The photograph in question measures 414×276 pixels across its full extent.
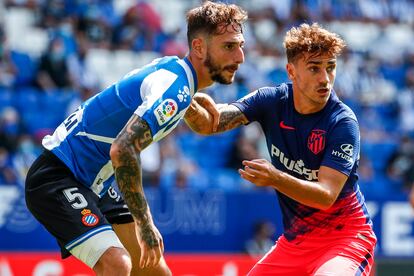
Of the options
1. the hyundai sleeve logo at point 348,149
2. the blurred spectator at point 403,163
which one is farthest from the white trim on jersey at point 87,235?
the blurred spectator at point 403,163

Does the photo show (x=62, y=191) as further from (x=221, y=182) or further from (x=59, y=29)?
(x=59, y=29)

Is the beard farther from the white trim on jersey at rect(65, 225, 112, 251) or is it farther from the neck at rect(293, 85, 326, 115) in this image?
the white trim on jersey at rect(65, 225, 112, 251)

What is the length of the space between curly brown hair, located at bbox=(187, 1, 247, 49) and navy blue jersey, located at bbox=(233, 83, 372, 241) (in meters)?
0.73

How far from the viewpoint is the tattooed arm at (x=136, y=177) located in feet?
18.5

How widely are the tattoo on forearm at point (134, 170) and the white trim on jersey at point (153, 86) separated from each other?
97 millimetres

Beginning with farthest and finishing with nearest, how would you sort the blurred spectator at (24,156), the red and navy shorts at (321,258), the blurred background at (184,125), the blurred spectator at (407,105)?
1. the blurred spectator at (407,105)
2. the blurred spectator at (24,156)
3. the blurred background at (184,125)
4. the red and navy shorts at (321,258)

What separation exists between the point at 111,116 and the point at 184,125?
29.2 feet

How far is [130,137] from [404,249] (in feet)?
29.2

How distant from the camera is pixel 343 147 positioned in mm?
6105

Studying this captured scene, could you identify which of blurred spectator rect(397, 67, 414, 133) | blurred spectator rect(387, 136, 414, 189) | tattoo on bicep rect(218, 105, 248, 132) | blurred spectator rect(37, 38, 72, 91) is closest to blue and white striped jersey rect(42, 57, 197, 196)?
tattoo on bicep rect(218, 105, 248, 132)

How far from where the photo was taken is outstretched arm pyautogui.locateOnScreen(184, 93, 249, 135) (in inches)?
267

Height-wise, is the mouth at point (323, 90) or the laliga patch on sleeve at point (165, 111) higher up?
the laliga patch on sleeve at point (165, 111)

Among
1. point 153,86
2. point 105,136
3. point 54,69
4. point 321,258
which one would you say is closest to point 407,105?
point 54,69

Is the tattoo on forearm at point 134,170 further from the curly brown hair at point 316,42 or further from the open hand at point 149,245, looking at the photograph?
the curly brown hair at point 316,42
